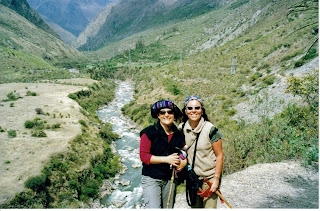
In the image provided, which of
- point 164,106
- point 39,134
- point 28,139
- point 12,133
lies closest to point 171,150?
point 164,106

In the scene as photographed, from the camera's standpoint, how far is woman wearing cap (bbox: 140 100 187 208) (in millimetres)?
3543

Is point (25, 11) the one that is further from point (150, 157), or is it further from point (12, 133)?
point (150, 157)

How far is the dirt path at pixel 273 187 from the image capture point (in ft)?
18.5

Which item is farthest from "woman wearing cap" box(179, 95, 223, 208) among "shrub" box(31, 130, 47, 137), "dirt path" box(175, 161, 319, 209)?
"shrub" box(31, 130, 47, 137)

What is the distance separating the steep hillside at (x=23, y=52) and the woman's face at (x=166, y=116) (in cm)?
5872

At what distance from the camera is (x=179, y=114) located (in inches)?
156

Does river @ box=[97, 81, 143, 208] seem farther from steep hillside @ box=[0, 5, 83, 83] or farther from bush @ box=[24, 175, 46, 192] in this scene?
steep hillside @ box=[0, 5, 83, 83]

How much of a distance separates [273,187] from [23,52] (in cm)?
10345

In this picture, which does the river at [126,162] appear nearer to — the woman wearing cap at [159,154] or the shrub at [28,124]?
the shrub at [28,124]

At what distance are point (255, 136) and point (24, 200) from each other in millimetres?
13312

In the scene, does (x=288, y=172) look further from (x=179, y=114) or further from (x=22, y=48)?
(x=22, y=48)

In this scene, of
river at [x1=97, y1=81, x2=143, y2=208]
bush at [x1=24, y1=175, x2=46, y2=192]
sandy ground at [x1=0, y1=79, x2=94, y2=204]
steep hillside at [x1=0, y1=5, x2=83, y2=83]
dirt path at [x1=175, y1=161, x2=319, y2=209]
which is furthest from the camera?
steep hillside at [x1=0, y1=5, x2=83, y2=83]

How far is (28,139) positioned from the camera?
1789 cm

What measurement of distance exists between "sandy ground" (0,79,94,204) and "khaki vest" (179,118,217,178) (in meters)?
12.5
